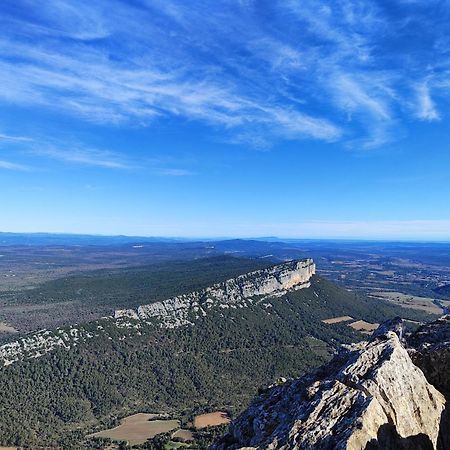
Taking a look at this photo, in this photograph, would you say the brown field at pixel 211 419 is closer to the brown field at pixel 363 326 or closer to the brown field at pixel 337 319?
the brown field at pixel 363 326

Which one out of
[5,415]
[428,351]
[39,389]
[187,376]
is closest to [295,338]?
[187,376]

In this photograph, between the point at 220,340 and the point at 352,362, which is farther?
the point at 220,340

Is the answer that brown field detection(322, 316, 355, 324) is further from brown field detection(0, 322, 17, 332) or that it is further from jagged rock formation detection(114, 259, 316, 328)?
brown field detection(0, 322, 17, 332)

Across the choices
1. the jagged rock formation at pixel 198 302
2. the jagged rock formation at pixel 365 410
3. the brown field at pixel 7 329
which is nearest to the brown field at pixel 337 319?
the jagged rock formation at pixel 198 302

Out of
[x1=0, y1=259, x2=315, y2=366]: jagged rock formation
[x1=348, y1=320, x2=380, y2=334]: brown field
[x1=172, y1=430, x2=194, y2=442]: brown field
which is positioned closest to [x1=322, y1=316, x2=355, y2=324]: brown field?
[x1=348, y1=320, x2=380, y2=334]: brown field

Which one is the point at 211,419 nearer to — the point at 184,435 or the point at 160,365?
the point at 184,435

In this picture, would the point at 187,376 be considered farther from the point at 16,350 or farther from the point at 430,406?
the point at 430,406
